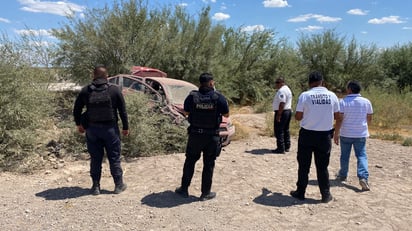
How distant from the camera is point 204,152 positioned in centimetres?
536

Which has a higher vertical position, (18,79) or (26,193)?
(18,79)

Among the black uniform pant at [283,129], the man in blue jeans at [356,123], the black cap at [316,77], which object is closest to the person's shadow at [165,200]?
the black cap at [316,77]

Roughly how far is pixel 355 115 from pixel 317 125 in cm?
111

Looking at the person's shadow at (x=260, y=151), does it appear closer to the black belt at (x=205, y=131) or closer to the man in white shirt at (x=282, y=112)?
the man in white shirt at (x=282, y=112)

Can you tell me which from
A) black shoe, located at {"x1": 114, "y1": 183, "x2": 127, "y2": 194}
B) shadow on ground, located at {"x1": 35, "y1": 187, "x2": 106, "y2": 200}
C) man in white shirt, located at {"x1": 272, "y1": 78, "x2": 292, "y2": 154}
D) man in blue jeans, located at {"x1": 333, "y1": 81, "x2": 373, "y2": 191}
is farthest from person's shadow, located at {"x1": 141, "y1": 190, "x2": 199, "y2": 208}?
man in white shirt, located at {"x1": 272, "y1": 78, "x2": 292, "y2": 154}

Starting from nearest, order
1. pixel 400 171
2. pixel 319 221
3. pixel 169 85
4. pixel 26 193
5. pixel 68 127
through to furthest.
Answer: pixel 319 221 < pixel 26 193 < pixel 400 171 < pixel 68 127 < pixel 169 85

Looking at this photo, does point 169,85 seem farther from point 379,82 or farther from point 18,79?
point 379,82

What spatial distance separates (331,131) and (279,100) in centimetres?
289

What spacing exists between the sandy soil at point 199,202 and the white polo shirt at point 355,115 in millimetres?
937

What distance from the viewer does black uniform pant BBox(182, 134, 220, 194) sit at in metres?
5.27

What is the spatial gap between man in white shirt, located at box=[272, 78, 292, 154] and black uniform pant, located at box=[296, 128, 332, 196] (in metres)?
2.82

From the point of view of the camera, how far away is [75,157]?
7715 mm

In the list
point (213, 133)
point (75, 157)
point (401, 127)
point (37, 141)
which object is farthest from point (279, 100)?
point (401, 127)

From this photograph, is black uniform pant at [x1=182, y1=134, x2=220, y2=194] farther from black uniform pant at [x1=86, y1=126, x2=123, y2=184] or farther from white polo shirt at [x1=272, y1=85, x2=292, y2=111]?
white polo shirt at [x1=272, y1=85, x2=292, y2=111]
